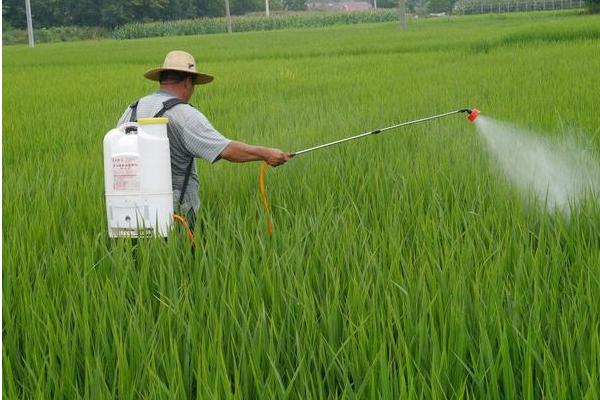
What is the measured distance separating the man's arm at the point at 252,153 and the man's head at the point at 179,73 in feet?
1.21

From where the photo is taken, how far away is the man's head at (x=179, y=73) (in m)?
3.06

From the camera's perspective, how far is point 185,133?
2.97 meters

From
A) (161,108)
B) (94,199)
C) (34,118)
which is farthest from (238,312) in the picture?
(34,118)

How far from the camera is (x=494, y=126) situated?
526cm

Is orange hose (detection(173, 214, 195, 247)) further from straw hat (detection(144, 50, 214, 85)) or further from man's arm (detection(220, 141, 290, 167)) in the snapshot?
straw hat (detection(144, 50, 214, 85))

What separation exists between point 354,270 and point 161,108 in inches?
48.2

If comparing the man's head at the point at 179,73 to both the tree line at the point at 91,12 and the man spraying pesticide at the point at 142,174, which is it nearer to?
the man spraying pesticide at the point at 142,174

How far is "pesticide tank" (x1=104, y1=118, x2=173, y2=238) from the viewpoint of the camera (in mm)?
2545

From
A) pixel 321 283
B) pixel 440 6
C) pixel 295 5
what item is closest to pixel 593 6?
pixel 321 283

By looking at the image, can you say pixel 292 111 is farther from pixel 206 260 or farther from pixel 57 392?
pixel 57 392

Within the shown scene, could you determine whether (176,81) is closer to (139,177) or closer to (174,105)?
(174,105)

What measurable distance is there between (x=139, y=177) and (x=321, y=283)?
724 millimetres

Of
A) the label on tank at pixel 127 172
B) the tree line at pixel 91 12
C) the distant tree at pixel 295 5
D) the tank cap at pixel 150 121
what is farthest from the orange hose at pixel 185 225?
the distant tree at pixel 295 5

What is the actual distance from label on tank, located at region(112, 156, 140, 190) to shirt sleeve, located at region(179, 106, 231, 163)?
1.50 ft
